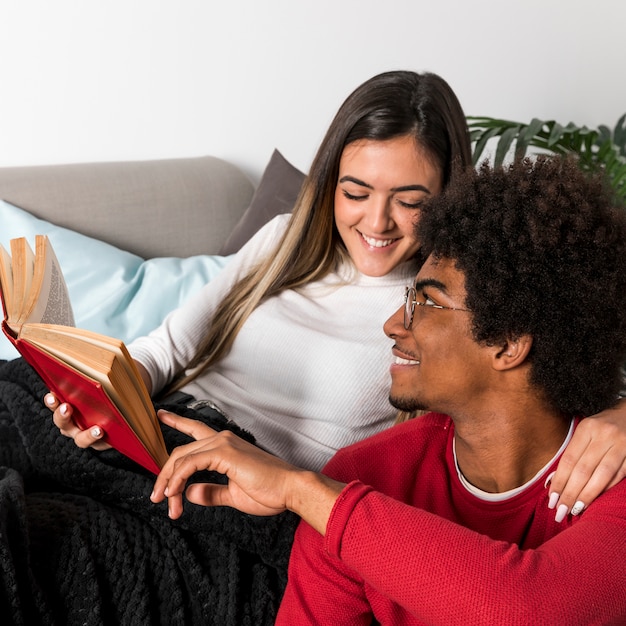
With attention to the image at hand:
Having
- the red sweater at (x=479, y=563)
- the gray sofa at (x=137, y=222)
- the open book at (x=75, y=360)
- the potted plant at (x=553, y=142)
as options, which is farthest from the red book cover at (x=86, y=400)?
the potted plant at (x=553, y=142)

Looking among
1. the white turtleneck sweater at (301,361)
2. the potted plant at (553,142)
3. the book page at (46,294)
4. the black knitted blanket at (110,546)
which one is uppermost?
the potted plant at (553,142)

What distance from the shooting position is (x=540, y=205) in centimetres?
108

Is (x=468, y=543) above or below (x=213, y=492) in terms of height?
above

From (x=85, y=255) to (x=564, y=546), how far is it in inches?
60.6

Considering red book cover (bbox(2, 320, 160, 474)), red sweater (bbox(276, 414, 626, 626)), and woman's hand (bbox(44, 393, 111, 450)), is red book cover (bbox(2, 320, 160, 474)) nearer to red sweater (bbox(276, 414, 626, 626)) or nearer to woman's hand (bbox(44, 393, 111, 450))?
woman's hand (bbox(44, 393, 111, 450))

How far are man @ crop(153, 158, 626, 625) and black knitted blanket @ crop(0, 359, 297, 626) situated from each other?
11cm

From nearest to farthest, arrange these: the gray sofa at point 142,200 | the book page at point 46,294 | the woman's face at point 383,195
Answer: the book page at point 46,294 < the woman's face at point 383,195 < the gray sofa at point 142,200

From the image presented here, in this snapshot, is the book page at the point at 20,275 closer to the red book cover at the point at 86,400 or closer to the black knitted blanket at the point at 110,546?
the red book cover at the point at 86,400

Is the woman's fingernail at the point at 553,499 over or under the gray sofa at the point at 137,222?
over

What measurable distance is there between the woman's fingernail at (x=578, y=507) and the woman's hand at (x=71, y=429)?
2.10 feet

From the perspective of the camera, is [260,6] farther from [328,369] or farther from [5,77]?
[328,369]

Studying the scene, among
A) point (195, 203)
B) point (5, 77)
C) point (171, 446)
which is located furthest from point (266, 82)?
point (171, 446)

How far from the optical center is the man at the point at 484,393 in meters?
0.99

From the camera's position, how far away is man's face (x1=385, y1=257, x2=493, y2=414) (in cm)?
113
